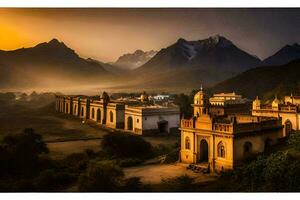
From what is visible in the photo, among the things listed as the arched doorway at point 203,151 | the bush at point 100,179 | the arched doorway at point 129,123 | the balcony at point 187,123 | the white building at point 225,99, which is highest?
the white building at point 225,99

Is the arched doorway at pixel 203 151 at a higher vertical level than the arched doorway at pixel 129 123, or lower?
lower

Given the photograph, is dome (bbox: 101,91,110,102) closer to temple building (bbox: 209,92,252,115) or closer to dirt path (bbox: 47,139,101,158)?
dirt path (bbox: 47,139,101,158)

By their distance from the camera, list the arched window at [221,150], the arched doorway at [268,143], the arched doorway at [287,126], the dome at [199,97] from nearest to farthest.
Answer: the arched window at [221,150] → the arched doorway at [268,143] → the dome at [199,97] → the arched doorway at [287,126]

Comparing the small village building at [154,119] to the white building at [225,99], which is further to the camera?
the small village building at [154,119]

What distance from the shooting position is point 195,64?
43.9ft

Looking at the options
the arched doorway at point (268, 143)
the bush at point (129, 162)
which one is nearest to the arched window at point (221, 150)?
the arched doorway at point (268, 143)

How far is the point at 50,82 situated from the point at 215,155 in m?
5.78

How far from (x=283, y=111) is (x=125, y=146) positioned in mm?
6043

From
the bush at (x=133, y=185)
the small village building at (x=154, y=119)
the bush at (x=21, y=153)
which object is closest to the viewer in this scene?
the bush at (x=133, y=185)

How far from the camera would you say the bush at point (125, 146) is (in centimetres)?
1280

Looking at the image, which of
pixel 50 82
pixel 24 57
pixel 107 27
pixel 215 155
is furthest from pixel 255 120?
pixel 24 57

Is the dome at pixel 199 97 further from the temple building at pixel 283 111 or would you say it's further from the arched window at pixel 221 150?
the temple building at pixel 283 111

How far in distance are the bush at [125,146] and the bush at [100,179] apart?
2471 mm
